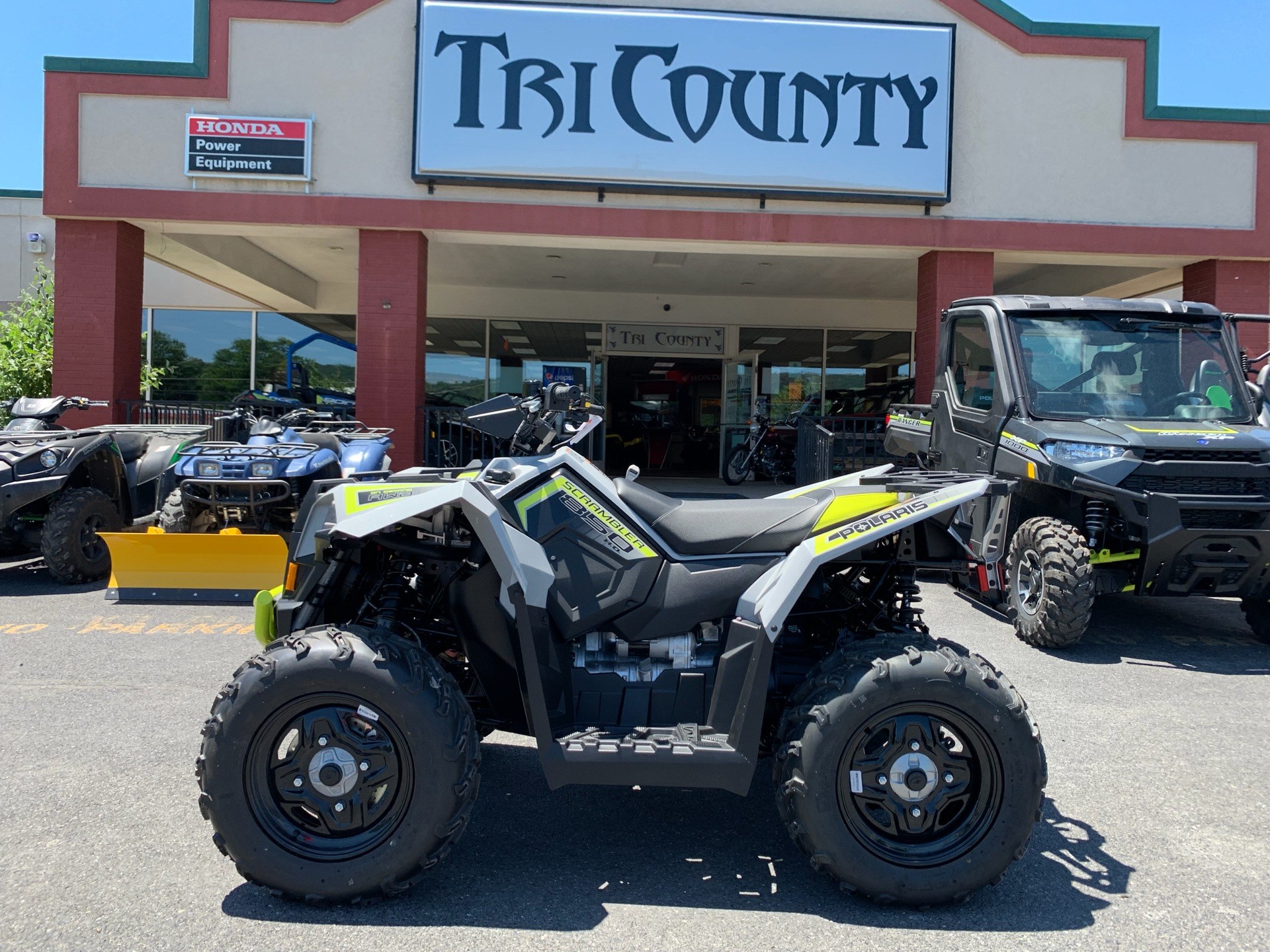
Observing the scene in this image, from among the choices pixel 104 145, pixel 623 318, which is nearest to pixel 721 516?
pixel 104 145

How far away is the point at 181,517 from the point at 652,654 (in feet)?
19.2

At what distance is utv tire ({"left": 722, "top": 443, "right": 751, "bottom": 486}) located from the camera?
1636 centimetres

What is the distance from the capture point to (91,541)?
7.59m

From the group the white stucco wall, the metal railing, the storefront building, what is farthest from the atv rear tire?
the metal railing

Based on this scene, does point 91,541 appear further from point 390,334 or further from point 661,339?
point 661,339

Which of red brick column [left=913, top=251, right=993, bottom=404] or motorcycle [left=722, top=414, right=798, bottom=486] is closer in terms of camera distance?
red brick column [left=913, top=251, right=993, bottom=404]

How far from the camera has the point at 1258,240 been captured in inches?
472

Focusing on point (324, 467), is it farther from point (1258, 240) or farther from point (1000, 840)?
point (1258, 240)

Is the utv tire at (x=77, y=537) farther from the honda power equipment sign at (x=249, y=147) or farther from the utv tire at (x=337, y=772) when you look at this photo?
the utv tire at (x=337, y=772)

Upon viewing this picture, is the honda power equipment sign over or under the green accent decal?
over

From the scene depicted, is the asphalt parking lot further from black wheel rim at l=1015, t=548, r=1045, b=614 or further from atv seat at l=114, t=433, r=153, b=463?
atv seat at l=114, t=433, r=153, b=463

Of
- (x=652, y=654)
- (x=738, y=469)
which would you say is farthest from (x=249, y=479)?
(x=738, y=469)

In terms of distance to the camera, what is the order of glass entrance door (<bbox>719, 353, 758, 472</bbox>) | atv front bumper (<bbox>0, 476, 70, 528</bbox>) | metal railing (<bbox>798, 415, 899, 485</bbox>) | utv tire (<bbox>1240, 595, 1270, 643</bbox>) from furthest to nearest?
glass entrance door (<bbox>719, 353, 758, 472</bbox>) → metal railing (<bbox>798, 415, 899, 485</bbox>) → atv front bumper (<bbox>0, 476, 70, 528</bbox>) → utv tire (<bbox>1240, 595, 1270, 643</bbox>)

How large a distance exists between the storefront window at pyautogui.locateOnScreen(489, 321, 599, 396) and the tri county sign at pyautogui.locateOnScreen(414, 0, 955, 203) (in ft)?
22.1
